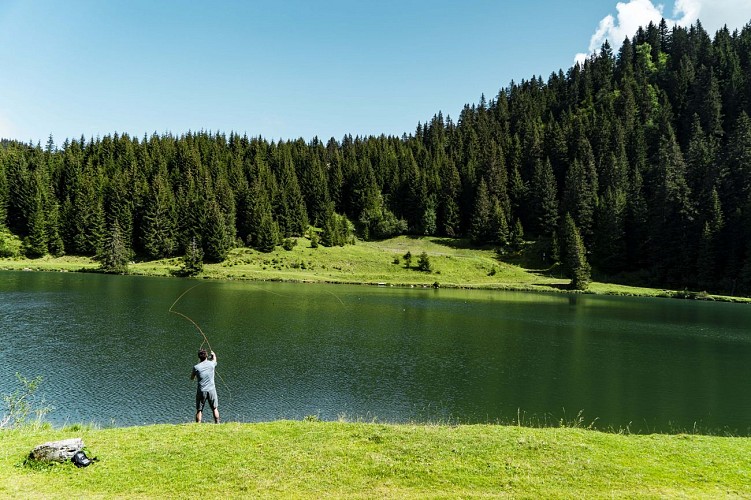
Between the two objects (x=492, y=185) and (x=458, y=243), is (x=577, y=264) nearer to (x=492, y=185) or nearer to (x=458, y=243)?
(x=458, y=243)

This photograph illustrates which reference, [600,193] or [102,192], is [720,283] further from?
[102,192]

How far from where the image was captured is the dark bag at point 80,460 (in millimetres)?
10516

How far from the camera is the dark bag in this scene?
10.5 metres

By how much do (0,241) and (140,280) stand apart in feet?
144

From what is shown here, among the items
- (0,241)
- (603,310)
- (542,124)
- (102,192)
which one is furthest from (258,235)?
(542,124)

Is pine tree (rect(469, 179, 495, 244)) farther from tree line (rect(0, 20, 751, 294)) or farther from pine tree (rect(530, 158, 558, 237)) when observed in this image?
pine tree (rect(530, 158, 558, 237))

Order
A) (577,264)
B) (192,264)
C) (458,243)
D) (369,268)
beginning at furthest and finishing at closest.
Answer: (458,243)
(369,268)
(192,264)
(577,264)

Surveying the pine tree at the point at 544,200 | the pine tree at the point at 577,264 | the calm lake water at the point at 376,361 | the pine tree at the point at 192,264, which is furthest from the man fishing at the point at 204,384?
the pine tree at the point at 544,200

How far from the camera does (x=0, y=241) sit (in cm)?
10238

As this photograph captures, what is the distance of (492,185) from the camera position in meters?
134

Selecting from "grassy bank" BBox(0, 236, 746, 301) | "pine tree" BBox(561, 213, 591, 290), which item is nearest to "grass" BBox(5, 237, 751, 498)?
"grassy bank" BBox(0, 236, 746, 301)

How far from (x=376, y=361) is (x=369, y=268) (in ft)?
235

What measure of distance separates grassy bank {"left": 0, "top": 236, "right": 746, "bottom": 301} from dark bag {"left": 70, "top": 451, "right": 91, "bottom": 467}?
80.4 m

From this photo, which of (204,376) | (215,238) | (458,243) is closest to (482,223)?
(458,243)
